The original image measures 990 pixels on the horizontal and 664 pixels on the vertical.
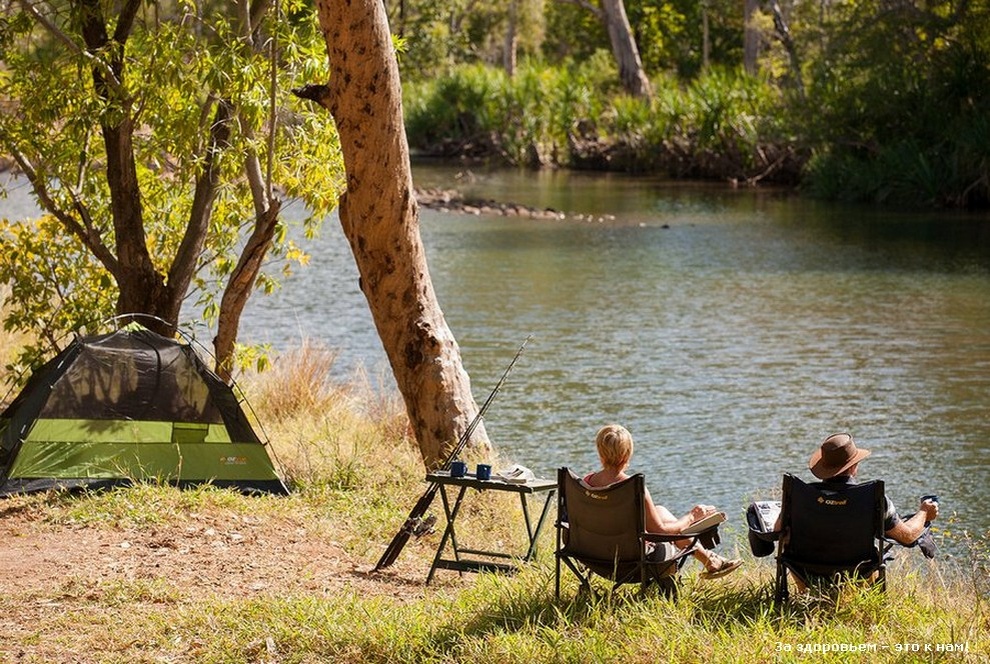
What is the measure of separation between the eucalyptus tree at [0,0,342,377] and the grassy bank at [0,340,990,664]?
216cm

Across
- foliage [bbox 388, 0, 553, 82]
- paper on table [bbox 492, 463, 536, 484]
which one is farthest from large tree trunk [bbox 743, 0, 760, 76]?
paper on table [bbox 492, 463, 536, 484]

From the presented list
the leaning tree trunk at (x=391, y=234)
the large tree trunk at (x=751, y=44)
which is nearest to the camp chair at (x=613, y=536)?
the leaning tree trunk at (x=391, y=234)

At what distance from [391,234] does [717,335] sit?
8.98 meters

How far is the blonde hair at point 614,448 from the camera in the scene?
241 inches

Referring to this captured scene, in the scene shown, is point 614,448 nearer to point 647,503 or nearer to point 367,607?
point 647,503

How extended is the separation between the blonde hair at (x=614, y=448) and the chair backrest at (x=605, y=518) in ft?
0.57

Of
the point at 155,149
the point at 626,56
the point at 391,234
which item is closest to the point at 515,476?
the point at 391,234

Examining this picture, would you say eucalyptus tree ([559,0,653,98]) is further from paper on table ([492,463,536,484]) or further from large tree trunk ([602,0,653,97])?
paper on table ([492,463,536,484])

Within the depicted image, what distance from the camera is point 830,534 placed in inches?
235

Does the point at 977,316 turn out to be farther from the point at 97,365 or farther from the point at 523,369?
the point at 97,365

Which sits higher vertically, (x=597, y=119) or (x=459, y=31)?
(x=459, y=31)

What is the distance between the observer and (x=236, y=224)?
10.8 meters

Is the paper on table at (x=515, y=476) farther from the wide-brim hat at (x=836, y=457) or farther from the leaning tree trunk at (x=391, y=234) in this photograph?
the leaning tree trunk at (x=391, y=234)

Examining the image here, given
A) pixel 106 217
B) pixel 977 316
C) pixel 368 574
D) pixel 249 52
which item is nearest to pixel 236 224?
pixel 106 217
